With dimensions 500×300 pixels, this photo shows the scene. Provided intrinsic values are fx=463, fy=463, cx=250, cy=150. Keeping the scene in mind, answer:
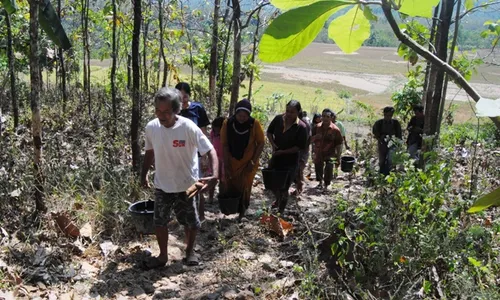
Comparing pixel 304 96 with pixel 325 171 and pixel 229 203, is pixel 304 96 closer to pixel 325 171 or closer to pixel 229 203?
pixel 325 171

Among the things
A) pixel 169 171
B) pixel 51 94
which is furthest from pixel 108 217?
pixel 51 94

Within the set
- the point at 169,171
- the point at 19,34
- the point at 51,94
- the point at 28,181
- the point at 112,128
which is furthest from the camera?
the point at 51,94

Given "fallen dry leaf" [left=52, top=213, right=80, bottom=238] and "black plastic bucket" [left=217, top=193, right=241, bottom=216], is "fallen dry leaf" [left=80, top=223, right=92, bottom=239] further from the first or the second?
"black plastic bucket" [left=217, top=193, right=241, bottom=216]

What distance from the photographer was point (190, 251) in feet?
14.0

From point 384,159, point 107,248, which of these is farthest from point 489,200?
point 384,159

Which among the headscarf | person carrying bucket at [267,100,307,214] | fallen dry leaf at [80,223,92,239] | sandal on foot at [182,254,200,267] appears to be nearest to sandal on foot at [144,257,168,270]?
sandal on foot at [182,254,200,267]

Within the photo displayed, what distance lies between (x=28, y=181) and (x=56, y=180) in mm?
501

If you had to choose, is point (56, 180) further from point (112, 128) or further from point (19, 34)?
point (19, 34)

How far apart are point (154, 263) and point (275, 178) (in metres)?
1.82

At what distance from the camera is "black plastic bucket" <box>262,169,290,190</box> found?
210 inches

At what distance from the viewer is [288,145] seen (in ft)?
18.2

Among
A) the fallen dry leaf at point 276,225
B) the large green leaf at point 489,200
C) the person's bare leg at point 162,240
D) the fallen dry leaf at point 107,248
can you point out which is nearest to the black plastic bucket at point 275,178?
the fallen dry leaf at point 276,225

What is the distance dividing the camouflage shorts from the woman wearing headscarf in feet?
4.18

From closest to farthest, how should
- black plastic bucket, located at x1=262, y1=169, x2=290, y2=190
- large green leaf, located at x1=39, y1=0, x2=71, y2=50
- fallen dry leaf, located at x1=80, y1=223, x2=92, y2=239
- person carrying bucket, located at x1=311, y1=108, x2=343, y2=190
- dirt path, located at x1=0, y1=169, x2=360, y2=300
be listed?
large green leaf, located at x1=39, y1=0, x2=71, y2=50 < dirt path, located at x1=0, y1=169, x2=360, y2=300 < fallen dry leaf, located at x1=80, y1=223, x2=92, y2=239 < black plastic bucket, located at x1=262, y1=169, x2=290, y2=190 < person carrying bucket, located at x1=311, y1=108, x2=343, y2=190
